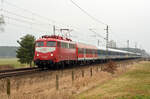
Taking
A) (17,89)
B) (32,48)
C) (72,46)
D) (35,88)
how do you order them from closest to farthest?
(17,89), (35,88), (72,46), (32,48)

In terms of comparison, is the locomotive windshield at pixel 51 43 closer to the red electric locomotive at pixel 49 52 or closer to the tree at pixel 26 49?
the red electric locomotive at pixel 49 52

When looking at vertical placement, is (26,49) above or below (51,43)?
below

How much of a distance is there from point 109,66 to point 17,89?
641 inches

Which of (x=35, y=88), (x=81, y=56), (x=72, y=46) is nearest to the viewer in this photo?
(x=35, y=88)

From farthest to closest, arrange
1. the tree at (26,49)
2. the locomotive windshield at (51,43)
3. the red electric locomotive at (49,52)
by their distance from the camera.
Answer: the tree at (26,49) → the locomotive windshield at (51,43) → the red electric locomotive at (49,52)

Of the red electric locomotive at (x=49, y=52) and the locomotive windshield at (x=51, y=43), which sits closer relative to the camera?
A: the red electric locomotive at (x=49, y=52)

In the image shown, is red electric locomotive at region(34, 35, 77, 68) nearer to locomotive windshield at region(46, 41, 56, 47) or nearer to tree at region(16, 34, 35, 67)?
locomotive windshield at region(46, 41, 56, 47)

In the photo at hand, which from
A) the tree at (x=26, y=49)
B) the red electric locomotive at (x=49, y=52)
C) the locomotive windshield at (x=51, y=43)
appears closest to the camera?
the red electric locomotive at (x=49, y=52)

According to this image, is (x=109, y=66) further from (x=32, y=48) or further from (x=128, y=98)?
(x=32, y=48)

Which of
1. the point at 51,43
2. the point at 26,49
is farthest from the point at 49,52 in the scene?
the point at 26,49

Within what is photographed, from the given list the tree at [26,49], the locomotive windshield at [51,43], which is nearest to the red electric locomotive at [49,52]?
the locomotive windshield at [51,43]

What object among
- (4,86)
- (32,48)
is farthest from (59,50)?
(32,48)

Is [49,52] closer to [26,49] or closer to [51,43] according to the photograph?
[51,43]

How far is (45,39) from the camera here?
26984 millimetres
